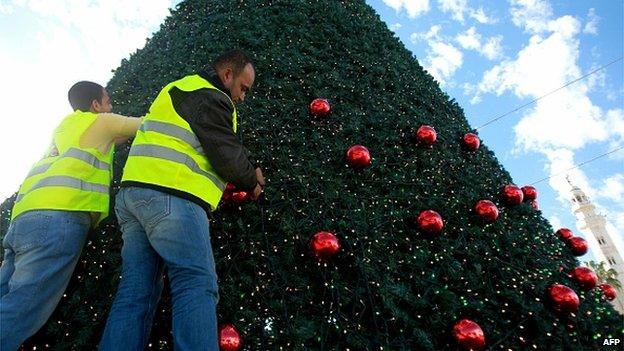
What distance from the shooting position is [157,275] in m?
1.84

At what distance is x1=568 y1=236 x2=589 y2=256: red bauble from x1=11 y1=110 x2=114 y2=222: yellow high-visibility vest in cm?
350

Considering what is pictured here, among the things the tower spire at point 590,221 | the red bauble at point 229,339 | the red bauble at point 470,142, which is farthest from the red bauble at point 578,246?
the tower spire at point 590,221

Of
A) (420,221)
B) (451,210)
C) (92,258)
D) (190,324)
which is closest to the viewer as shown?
(190,324)

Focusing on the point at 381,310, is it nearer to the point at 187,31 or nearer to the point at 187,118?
the point at 187,118

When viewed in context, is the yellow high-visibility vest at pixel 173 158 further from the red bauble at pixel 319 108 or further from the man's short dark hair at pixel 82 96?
the red bauble at pixel 319 108

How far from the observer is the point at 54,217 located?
2.00 metres

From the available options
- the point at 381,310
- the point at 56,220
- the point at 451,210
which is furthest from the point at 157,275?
the point at 451,210

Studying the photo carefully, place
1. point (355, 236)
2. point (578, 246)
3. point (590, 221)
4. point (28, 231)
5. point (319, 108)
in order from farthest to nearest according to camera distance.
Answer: point (590, 221) → point (578, 246) → point (319, 108) → point (355, 236) → point (28, 231)

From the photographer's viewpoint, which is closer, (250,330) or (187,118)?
(187,118)

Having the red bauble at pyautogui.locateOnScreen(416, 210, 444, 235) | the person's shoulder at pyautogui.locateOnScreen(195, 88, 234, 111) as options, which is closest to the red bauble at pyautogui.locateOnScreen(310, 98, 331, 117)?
the red bauble at pyautogui.locateOnScreen(416, 210, 444, 235)

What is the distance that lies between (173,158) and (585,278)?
8.75 feet

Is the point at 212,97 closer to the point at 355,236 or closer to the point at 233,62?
the point at 233,62

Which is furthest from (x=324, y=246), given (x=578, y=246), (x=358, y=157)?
(x=578, y=246)

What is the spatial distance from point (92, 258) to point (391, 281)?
1694mm
